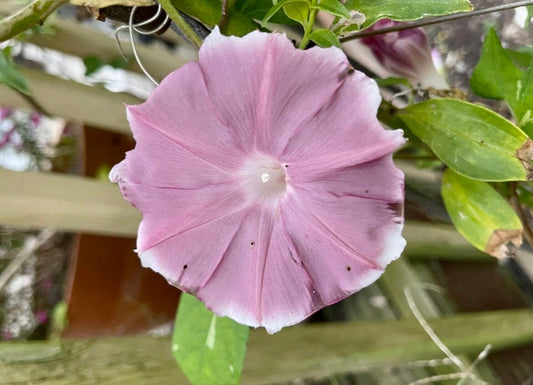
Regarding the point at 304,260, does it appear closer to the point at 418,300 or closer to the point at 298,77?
the point at 298,77

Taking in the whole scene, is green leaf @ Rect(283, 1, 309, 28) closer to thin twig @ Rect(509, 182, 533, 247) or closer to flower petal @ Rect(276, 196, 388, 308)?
flower petal @ Rect(276, 196, 388, 308)

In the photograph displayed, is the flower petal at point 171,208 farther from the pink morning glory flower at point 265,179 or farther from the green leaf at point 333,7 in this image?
the green leaf at point 333,7

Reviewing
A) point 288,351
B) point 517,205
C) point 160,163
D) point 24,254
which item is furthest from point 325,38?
point 24,254

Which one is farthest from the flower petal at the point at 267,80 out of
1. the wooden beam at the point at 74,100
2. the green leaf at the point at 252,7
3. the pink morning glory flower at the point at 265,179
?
the wooden beam at the point at 74,100

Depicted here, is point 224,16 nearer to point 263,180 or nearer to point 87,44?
point 263,180

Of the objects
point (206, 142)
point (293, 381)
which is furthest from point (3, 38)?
point (293, 381)

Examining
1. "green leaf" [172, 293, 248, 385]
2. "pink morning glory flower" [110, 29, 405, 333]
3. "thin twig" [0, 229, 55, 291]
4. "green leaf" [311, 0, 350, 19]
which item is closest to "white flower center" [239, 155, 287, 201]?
"pink morning glory flower" [110, 29, 405, 333]
